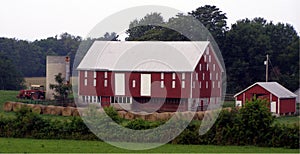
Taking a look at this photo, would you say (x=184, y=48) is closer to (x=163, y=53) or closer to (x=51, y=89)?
(x=163, y=53)

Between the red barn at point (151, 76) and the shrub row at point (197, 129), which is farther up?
the red barn at point (151, 76)

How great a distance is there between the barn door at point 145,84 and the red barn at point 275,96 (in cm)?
677

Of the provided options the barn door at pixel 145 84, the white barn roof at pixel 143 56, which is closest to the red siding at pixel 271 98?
the white barn roof at pixel 143 56

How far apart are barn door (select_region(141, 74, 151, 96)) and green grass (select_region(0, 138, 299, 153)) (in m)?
22.6

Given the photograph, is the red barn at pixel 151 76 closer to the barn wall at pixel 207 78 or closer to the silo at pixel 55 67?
the barn wall at pixel 207 78

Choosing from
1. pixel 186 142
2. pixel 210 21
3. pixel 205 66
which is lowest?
pixel 186 142

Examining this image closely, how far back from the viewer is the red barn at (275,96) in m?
46.2

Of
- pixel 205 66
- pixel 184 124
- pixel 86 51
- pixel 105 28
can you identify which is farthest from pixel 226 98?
pixel 184 124

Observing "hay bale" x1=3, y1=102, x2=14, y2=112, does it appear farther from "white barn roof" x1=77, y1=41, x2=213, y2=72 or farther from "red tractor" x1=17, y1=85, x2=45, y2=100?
"white barn roof" x1=77, y1=41, x2=213, y2=72

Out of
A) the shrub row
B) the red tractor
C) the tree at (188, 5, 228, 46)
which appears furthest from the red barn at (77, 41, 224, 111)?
the shrub row

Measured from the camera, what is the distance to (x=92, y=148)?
26.5 meters

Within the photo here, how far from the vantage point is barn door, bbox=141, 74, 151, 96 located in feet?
170

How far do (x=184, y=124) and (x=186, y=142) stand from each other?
2.77 ft

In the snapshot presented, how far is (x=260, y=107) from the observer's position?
2869 centimetres
